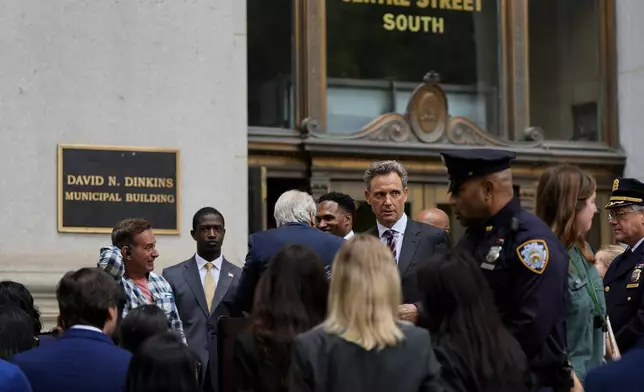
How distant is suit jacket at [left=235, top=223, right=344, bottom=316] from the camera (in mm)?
7723

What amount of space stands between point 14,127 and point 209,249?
6.31ft

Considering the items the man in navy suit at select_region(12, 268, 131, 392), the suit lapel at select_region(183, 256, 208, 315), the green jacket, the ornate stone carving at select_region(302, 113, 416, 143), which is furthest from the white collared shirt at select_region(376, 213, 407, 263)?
the ornate stone carving at select_region(302, 113, 416, 143)

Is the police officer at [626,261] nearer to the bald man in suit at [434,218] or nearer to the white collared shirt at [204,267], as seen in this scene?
the bald man in suit at [434,218]

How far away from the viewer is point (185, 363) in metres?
5.59

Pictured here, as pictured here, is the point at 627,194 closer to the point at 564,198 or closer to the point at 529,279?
the point at 564,198

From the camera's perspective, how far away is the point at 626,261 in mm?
8828

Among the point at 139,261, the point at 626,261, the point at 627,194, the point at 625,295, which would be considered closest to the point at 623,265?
the point at 626,261

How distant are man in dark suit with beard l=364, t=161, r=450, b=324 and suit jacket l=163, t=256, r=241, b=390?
4.99ft

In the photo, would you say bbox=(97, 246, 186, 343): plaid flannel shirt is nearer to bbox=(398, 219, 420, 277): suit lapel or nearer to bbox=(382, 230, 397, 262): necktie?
Result: bbox=(382, 230, 397, 262): necktie

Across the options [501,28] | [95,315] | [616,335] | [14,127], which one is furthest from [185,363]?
[501,28]

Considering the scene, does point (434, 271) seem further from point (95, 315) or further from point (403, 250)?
point (403, 250)

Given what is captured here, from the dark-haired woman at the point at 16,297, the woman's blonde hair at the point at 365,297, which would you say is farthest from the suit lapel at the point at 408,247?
the woman's blonde hair at the point at 365,297

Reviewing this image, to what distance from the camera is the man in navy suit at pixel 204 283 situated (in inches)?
376

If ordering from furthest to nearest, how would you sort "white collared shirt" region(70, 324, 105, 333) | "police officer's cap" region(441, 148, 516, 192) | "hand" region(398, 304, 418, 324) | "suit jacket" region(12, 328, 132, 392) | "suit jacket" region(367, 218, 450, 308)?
"suit jacket" region(367, 218, 450, 308) → "hand" region(398, 304, 418, 324) → "police officer's cap" region(441, 148, 516, 192) → "white collared shirt" region(70, 324, 105, 333) → "suit jacket" region(12, 328, 132, 392)
